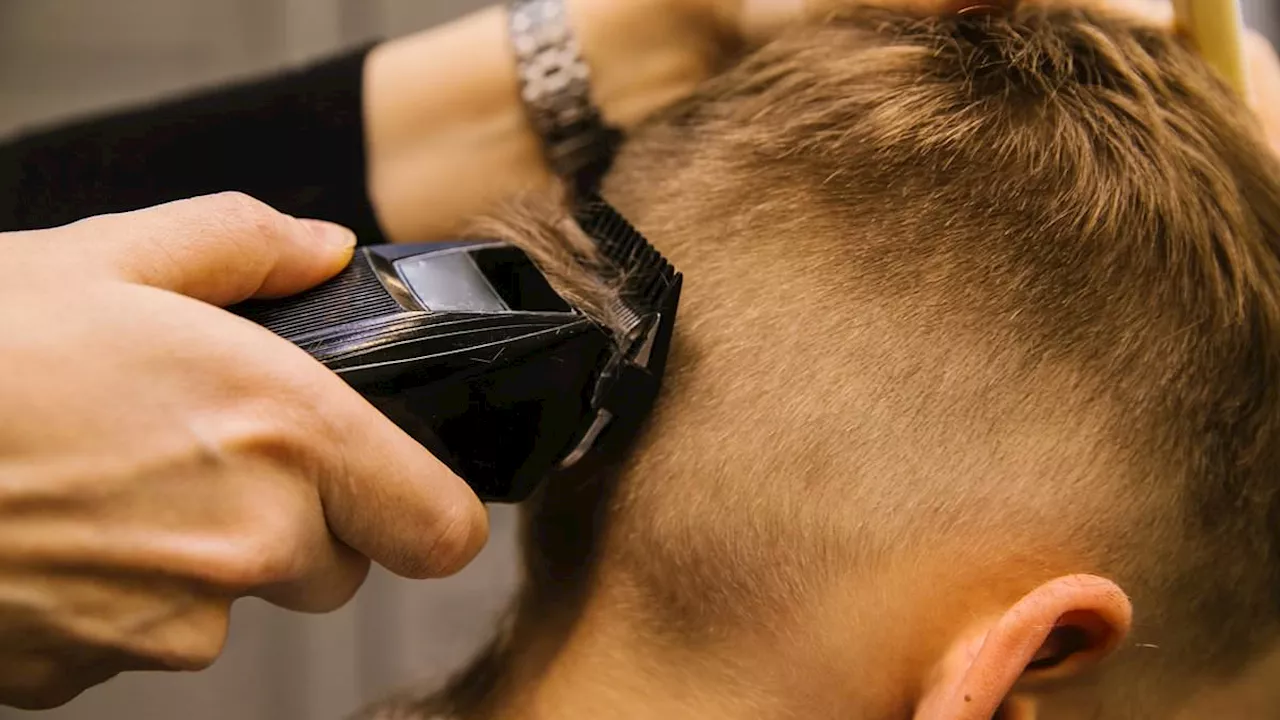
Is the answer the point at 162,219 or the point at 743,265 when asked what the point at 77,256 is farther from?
the point at 743,265

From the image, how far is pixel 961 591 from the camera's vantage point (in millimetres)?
524

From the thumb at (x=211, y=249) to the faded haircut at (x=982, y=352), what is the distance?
0.20 m

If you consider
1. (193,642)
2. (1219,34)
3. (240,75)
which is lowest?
(240,75)

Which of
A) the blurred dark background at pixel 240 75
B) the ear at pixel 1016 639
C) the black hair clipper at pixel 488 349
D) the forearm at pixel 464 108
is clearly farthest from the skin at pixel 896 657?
the blurred dark background at pixel 240 75

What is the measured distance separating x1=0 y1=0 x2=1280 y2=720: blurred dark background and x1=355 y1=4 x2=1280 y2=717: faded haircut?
829 mm

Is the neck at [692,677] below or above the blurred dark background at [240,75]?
above

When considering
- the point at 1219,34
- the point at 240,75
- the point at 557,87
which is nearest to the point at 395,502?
the point at 557,87

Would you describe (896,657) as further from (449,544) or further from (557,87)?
(557,87)

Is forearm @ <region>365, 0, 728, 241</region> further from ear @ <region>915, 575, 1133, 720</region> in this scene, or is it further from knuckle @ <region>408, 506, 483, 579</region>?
ear @ <region>915, 575, 1133, 720</region>

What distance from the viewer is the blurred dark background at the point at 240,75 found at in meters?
1.36

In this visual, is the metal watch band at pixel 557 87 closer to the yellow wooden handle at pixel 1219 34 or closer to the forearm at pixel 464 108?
the forearm at pixel 464 108

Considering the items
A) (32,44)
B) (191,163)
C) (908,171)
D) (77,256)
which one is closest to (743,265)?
(908,171)

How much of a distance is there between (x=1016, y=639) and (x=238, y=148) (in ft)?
1.98

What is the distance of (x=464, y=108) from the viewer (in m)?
0.81
